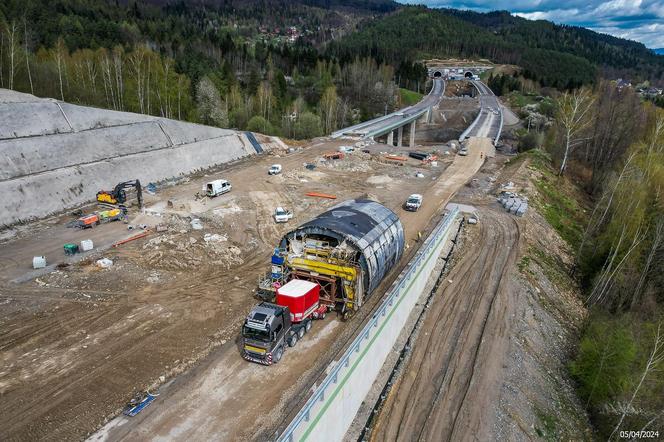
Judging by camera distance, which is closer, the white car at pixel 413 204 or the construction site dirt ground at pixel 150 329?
the construction site dirt ground at pixel 150 329

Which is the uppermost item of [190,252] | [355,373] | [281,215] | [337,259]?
[337,259]

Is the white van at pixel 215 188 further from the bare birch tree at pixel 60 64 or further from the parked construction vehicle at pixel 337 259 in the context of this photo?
the bare birch tree at pixel 60 64

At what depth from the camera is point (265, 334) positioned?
1691 cm

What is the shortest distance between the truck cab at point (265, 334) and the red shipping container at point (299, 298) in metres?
0.90

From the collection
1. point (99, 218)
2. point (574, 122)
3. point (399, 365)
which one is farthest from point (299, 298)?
point (574, 122)

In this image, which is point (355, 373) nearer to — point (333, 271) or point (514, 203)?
point (333, 271)

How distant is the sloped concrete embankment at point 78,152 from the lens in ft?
111

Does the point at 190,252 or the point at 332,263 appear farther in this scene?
the point at 190,252

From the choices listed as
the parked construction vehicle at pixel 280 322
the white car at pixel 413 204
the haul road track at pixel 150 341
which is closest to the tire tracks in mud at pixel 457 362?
the haul road track at pixel 150 341

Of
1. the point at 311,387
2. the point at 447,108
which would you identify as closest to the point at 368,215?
the point at 311,387

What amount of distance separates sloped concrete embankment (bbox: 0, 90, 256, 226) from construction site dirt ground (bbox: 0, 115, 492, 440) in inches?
120

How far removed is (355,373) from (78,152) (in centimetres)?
3844
